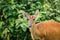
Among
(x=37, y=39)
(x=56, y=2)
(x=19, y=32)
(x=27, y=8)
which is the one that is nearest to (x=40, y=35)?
(x=37, y=39)

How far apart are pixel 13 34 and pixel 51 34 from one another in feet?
4.75

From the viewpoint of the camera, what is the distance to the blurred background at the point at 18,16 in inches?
294

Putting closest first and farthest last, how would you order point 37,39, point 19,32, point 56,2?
1. point 37,39
2. point 19,32
3. point 56,2

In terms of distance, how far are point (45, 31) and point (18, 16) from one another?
1.27 meters

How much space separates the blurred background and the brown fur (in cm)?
77

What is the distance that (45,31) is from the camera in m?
6.57

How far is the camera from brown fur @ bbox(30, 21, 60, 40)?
636 centimetres

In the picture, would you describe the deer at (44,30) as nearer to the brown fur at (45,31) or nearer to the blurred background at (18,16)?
the brown fur at (45,31)

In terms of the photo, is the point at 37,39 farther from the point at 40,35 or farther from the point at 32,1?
the point at 32,1

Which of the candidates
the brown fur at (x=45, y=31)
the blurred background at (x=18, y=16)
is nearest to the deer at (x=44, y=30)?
the brown fur at (x=45, y=31)

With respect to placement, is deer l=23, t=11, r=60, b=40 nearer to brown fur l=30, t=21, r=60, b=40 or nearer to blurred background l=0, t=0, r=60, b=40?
brown fur l=30, t=21, r=60, b=40

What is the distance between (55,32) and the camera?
6730 millimetres

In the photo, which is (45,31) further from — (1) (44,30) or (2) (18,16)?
(2) (18,16)

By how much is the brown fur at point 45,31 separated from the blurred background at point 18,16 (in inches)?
30.3
